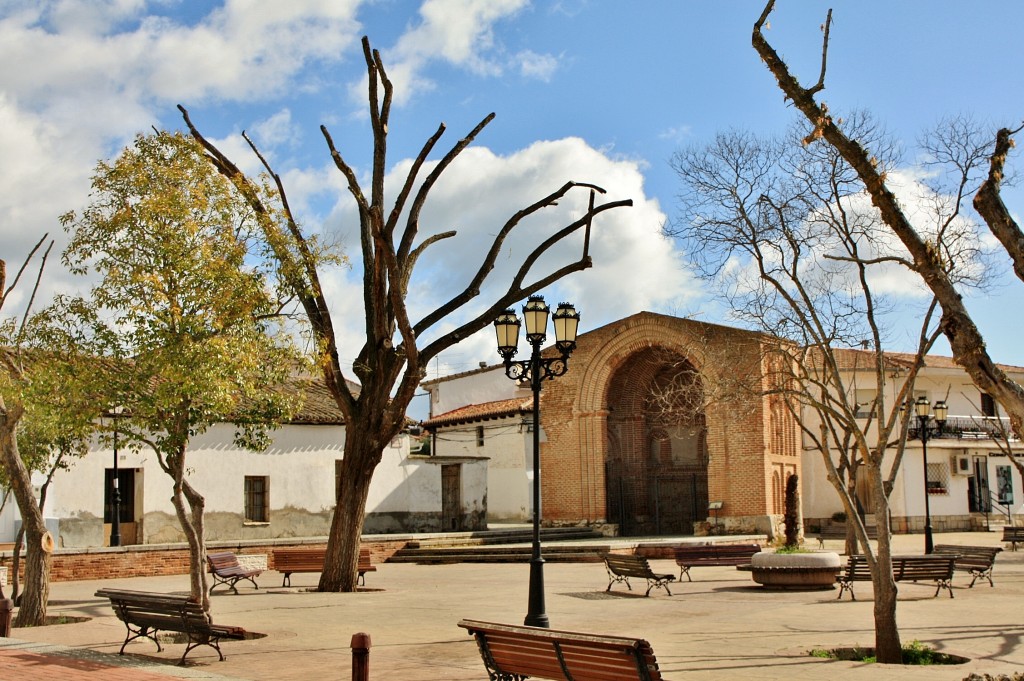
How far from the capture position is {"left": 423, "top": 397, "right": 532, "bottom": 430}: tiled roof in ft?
123

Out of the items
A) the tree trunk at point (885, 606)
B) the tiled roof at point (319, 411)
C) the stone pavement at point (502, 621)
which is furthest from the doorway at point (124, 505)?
the tree trunk at point (885, 606)

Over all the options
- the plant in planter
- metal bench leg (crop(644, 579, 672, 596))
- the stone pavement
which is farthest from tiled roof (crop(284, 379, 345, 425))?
the plant in planter

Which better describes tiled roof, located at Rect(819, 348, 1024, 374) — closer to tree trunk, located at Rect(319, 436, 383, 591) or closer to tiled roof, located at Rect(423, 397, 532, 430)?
tiled roof, located at Rect(423, 397, 532, 430)

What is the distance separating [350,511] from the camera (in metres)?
17.0

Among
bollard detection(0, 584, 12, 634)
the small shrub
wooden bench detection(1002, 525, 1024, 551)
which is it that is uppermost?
bollard detection(0, 584, 12, 634)

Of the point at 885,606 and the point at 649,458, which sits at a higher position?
the point at 649,458

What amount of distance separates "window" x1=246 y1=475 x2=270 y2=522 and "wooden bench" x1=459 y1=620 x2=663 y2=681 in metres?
21.6

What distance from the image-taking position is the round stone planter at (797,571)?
1689 centimetres

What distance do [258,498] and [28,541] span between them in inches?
613

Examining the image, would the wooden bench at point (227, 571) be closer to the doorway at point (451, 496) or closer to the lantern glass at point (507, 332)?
the lantern glass at point (507, 332)

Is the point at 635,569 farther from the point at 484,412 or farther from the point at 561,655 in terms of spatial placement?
the point at 484,412

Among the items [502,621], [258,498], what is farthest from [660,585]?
[258,498]

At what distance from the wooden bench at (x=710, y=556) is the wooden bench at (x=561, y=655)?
12.3m

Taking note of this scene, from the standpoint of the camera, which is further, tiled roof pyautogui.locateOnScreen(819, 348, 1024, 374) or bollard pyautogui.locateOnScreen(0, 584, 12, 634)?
tiled roof pyautogui.locateOnScreen(819, 348, 1024, 374)
